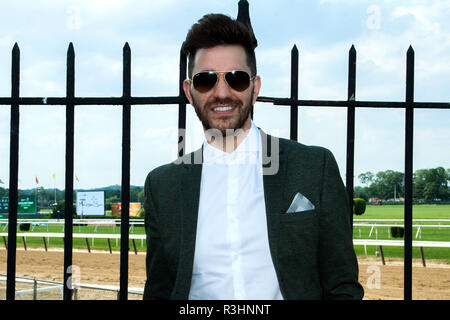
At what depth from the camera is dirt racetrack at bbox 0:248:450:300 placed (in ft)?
32.8

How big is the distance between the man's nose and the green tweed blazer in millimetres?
302

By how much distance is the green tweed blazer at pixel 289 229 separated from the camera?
1.86 metres

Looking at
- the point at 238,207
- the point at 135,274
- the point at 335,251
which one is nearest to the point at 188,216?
the point at 238,207

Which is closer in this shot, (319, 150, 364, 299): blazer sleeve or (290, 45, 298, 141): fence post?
(319, 150, 364, 299): blazer sleeve

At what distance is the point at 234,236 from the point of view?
6.23ft

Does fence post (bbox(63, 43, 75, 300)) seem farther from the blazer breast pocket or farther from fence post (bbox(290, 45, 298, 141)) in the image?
the blazer breast pocket

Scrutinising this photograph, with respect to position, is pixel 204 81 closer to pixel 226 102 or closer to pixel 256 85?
pixel 226 102

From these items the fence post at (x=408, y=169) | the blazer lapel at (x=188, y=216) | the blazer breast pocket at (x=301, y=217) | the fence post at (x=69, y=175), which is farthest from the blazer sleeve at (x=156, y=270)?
the fence post at (x=408, y=169)

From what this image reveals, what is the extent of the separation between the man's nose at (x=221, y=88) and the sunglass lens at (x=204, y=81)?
23mm

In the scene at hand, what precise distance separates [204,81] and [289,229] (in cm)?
78

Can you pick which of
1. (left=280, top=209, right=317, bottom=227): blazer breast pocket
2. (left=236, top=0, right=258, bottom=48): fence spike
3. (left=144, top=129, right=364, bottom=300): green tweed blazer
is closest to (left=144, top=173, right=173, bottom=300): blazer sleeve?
(left=144, top=129, right=364, bottom=300): green tweed blazer

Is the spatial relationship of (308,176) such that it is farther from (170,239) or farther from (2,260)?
(2,260)

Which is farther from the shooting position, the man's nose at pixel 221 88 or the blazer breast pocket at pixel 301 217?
the man's nose at pixel 221 88

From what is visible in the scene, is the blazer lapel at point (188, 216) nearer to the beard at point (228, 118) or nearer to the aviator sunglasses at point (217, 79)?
the beard at point (228, 118)
